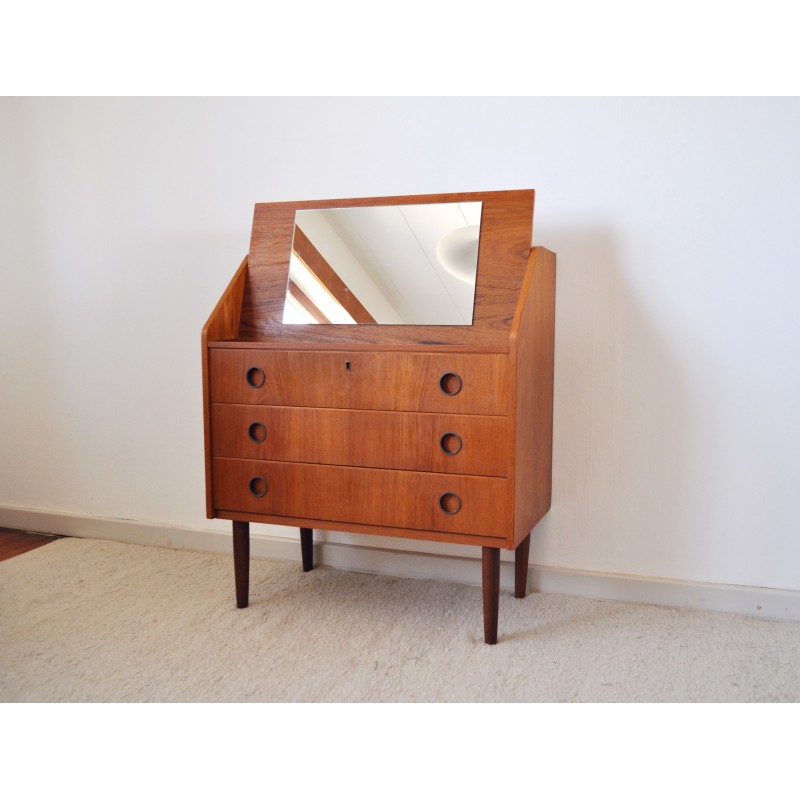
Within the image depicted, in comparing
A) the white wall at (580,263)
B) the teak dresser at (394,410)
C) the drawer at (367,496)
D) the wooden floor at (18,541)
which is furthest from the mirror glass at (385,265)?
the wooden floor at (18,541)

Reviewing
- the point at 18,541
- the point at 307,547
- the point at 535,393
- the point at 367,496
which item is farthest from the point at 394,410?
the point at 18,541

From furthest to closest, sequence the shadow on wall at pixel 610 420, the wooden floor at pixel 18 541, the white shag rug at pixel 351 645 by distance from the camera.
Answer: the wooden floor at pixel 18 541
the shadow on wall at pixel 610 420
the white shag rug at pixel 351 645

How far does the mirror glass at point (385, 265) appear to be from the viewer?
1.88m

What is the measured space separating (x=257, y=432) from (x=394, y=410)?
0.41 m

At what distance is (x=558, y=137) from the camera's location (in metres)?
2.01

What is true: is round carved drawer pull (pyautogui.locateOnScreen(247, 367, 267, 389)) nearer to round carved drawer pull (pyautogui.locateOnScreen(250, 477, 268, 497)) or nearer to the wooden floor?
round carved drawer pull (pyautogui.locateOnScreen(250, 477, 268, 497))

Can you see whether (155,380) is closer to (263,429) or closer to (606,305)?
(263,429)

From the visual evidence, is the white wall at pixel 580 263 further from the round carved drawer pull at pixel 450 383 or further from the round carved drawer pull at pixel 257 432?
the round carved drawer pull at pixel 257 432

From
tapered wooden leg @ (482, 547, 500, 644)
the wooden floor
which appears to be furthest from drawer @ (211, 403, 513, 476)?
the wooden floor

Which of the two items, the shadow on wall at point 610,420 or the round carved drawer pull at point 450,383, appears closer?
the round carved drawer pull at point 450,383

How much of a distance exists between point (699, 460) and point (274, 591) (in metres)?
1.29

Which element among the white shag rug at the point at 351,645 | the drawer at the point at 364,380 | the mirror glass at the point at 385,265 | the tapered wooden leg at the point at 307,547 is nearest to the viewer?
the white shag rug at the point at 351,645

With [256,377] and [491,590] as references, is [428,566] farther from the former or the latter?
[256,377]

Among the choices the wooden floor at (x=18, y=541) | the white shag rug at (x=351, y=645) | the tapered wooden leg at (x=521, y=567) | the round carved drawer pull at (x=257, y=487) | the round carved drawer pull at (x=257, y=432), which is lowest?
the wooden floor at (x=18, y=541)
